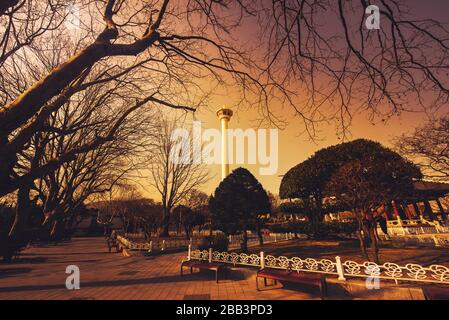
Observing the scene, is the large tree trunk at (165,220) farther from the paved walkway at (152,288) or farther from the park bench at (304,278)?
the park bench at (304,278)

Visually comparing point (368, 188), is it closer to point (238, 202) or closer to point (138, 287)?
point (238, 202)

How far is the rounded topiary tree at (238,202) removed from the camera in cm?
1820

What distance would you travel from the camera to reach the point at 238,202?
59.9ft

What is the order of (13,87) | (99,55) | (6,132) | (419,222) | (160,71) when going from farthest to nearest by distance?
(419,222) → (13,87) → (160,71) → (99,55) → (6,132)

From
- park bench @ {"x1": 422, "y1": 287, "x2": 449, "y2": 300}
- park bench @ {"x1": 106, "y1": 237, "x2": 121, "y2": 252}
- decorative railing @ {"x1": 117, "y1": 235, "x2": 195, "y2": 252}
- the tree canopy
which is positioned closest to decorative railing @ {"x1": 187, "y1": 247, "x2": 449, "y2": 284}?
park bench @ {"x1": 422, "y1": 287, "x2": 449, "y2": 300}

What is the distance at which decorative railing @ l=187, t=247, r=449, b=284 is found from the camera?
6368 millimetres

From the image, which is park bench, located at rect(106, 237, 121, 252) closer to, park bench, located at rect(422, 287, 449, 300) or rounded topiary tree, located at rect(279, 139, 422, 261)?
rounded topiary tree, located at rect(279, 139, 422, 261)

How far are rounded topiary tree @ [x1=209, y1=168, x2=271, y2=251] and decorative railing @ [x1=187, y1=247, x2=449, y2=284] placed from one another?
581 centimetres

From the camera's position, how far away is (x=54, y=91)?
3391 millimetres

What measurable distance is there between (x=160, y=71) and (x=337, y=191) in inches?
381

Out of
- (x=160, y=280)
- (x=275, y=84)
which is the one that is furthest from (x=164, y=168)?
(x=275, y=84)

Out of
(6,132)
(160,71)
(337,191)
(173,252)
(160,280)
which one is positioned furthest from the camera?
(173,252)

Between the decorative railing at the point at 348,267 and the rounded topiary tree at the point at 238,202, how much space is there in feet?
19.0
